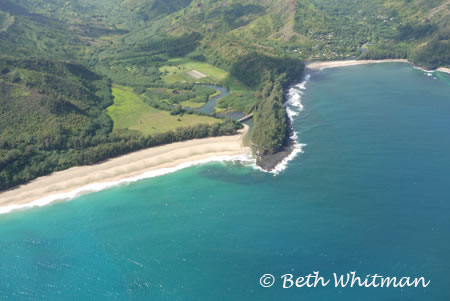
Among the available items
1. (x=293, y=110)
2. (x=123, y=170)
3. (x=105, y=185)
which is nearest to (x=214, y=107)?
(x=293, y=110)

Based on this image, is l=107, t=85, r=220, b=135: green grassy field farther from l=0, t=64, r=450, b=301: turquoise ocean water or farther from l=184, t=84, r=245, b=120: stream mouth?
l=0, t=64, r=450, b=301: turquoise ocean water

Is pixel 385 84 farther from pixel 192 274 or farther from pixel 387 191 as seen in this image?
pixel 192 274

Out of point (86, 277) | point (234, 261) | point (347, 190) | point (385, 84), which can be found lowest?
point (86, 277)

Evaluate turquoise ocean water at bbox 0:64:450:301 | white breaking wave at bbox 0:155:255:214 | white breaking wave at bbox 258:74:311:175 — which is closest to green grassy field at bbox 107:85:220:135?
white breaking wave at bbox 0:155:255:214

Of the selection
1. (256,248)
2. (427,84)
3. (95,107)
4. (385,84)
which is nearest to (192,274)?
(256,248)

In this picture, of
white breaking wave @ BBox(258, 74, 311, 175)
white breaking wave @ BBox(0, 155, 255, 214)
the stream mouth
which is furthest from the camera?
the stream mouth

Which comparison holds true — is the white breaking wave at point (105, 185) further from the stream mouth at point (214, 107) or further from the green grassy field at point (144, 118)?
the stream mouth at point (214, 107)

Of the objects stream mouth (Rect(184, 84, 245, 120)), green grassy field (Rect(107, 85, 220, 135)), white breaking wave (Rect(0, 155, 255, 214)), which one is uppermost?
stream mouth (Rect(184, 84, 245, 120))

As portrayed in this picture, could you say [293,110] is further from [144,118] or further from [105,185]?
[105,185]
